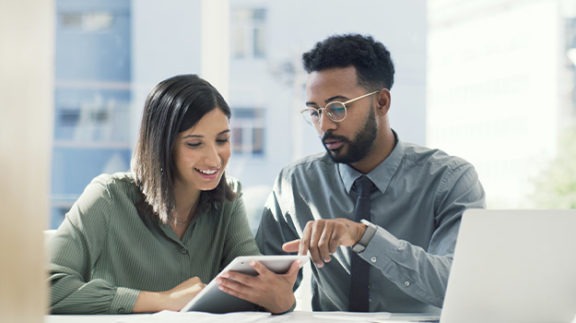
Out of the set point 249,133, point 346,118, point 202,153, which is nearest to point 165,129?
point 202,153

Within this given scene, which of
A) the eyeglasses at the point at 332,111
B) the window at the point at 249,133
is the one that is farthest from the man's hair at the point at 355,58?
the window at the point at 249,133

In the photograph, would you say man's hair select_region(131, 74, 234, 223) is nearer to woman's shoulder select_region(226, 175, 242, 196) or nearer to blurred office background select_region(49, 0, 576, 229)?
woman's shoulder select_region(226, 175, 242, 196)

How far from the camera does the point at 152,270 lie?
217 centimetres

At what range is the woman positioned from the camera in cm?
212

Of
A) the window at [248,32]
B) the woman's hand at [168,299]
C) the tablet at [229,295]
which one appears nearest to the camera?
the tablet at [229,295]

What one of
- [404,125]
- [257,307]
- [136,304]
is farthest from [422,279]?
[404,125]

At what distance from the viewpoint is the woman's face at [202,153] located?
2211mm

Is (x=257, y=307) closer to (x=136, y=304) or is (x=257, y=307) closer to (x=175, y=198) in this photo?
(x=136, y=304)

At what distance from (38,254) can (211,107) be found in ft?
6.47

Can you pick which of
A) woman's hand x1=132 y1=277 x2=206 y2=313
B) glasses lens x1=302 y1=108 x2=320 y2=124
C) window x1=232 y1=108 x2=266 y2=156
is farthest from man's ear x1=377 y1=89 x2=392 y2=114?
window x1=232 y1=108 x2=266 y2=156

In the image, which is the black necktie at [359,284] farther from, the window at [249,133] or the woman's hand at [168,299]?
the window at [249,133]

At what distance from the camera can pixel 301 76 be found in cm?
468

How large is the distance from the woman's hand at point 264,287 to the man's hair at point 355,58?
867 mm

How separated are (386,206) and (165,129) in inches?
27.6
